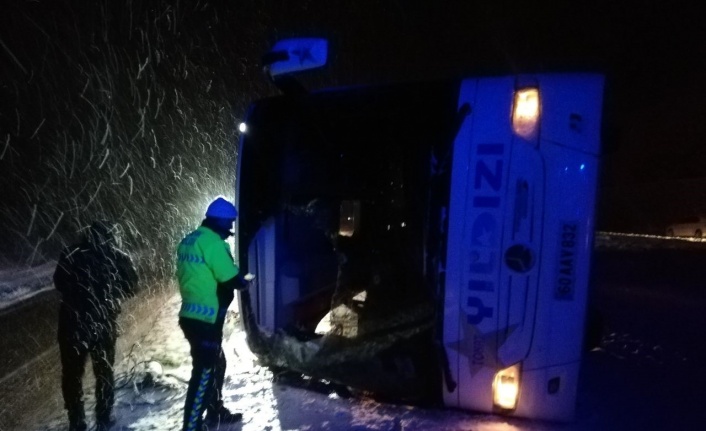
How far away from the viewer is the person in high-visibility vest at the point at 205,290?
3328 mm

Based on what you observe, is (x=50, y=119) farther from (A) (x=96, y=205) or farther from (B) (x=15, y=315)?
(B) (x=15, y=315)

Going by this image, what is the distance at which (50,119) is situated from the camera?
727 inches

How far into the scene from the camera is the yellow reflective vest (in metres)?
3.32

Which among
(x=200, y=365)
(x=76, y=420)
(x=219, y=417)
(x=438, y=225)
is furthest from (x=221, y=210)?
(x=76, y=420)

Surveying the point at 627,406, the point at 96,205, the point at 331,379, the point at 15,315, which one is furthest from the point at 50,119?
the point at 627,406

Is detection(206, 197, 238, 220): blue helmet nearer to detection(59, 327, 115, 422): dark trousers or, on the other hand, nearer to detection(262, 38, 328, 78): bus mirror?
detection(262, 38, 328, 78): bus mirror

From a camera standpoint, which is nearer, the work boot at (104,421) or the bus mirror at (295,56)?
the bus mirror at (295,56)

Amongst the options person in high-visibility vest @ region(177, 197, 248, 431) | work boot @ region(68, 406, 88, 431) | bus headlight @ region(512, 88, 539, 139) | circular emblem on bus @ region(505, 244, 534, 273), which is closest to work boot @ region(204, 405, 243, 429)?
person in high-visibility vest @ region(177, 197, 248, 431)

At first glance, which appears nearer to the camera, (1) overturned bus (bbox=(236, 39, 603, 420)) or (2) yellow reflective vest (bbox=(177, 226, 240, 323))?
(1) overturned bus (bbox=(236, 39, 603, 420))

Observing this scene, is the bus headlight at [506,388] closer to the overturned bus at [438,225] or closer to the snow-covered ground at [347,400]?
the overturned bus at [438,225]

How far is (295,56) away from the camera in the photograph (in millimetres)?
3305

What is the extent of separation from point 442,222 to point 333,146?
1360 millimetres

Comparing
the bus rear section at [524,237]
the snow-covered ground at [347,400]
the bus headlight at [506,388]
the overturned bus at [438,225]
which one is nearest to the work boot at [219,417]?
the snow-covered ground at [347,400]

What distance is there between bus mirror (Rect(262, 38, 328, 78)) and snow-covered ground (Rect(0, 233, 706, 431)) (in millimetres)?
2385
